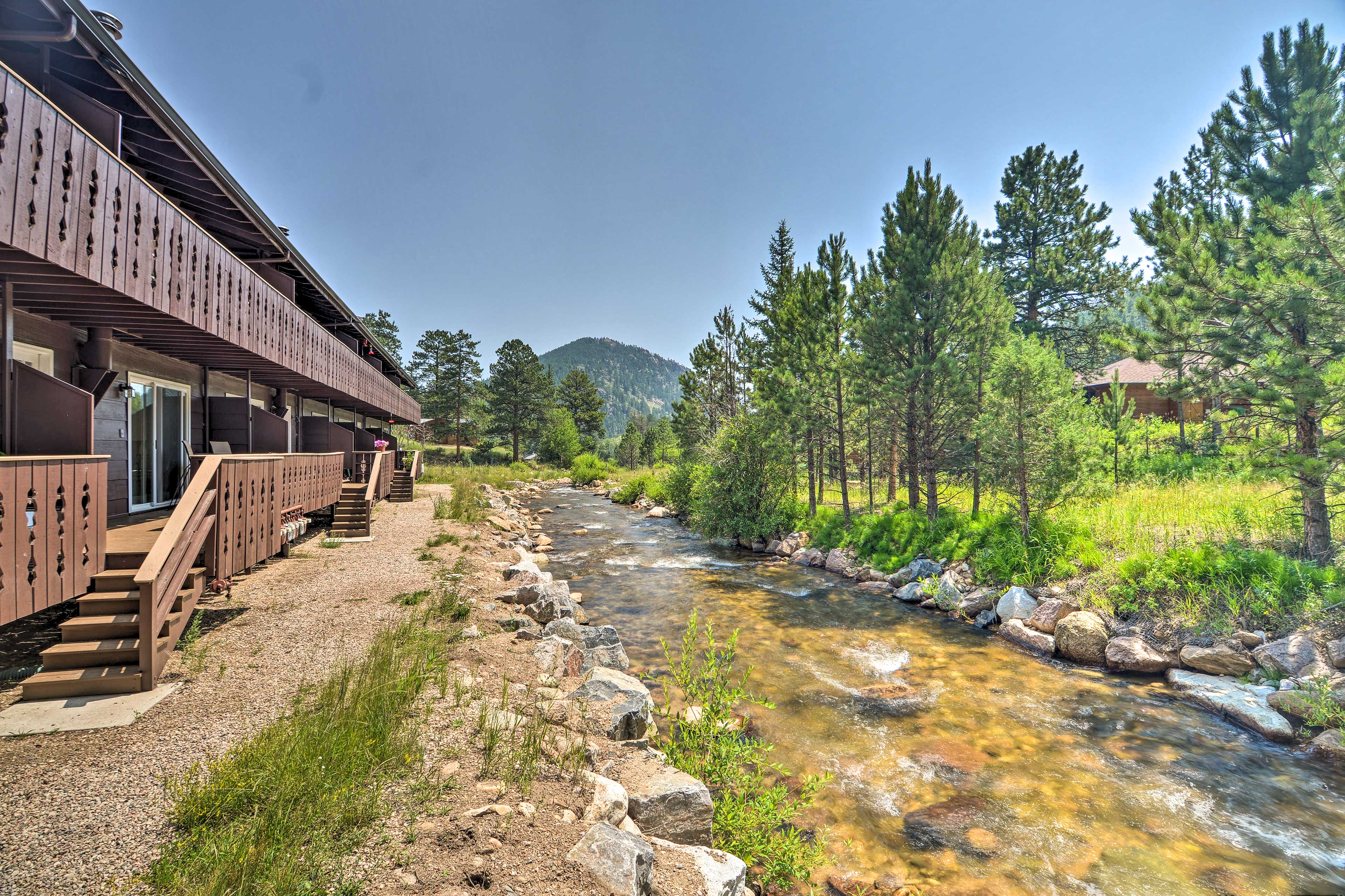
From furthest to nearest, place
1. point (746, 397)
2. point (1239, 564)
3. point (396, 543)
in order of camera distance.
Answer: point (746, 397), point (396, 543), point (1239, 564)

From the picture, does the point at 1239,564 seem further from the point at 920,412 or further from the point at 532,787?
the point at 532,787

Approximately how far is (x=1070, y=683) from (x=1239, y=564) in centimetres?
364

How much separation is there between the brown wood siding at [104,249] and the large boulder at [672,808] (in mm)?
7181

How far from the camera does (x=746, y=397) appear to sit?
3136cm

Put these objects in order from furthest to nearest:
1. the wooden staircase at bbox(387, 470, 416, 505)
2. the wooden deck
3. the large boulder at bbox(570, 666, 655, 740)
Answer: the wooden staircase at bbox(387, 470, 416, 505) → the wooden deck → the large boulder at bbox(570, 666, 655, 740)

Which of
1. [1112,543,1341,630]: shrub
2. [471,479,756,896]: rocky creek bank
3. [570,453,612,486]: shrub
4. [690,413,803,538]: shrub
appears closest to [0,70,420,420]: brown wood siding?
[471,479,756,896]: rocky creek bank

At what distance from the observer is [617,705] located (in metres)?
5.25

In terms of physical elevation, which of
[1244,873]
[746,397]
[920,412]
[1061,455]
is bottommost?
[1244,873]

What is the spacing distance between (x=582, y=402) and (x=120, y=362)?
66.2 metres

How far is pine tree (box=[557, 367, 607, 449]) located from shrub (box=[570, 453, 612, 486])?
20.5 m

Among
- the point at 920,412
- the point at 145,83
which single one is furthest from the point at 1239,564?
the point at 145,83

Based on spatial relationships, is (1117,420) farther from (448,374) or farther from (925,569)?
(448,374)

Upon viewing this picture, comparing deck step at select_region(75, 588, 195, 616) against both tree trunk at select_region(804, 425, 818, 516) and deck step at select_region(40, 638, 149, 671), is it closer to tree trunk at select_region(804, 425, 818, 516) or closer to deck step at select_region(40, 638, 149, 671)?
deck step at select_region(40, 638, 149, 671)

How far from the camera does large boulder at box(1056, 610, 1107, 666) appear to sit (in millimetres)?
8523
